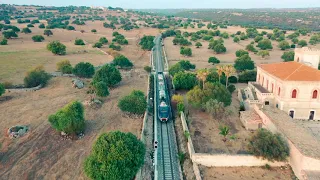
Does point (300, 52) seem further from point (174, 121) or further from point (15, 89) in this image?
point (15, 89)

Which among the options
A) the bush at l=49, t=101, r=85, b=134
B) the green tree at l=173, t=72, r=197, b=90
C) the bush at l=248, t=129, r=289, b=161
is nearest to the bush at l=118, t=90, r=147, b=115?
the bush at l=49, t=101, r=85, b=134

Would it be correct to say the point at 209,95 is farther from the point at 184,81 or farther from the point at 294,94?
the point at 294,94

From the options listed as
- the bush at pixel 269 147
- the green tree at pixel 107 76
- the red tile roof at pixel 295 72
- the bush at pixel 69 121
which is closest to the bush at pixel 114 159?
the bush at pixel 69 121

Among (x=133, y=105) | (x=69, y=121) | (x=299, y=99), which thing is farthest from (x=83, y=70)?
(x=299, y=99)

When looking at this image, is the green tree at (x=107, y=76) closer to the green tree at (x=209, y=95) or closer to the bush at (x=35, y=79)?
the bush at (x=35, y=79)

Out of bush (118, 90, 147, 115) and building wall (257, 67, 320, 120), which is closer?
building wall (257, 67, 320, 120)

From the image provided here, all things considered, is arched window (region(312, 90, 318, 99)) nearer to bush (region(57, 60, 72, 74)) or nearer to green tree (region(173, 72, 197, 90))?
green tree (region(173, 72, 197, 90))
